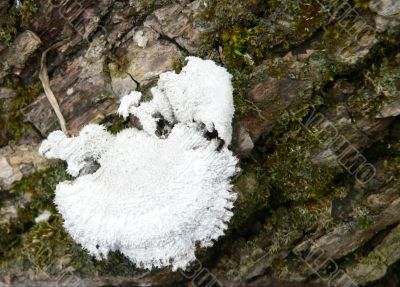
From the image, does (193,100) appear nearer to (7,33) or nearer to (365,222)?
(7,33)

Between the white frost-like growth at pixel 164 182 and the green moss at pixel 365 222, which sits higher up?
the white frost-like growth at pixel 164 182

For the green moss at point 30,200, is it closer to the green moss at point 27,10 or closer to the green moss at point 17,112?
the green moss at point 17,112

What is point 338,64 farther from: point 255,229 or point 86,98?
point 86,98

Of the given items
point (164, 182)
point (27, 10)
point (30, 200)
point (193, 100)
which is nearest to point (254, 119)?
point (193, 100)

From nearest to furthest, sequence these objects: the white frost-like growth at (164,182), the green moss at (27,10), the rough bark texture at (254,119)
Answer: the white frost-like growth at (164,182)
the rough bark texture at (254,119)
the green moss at (27,10)

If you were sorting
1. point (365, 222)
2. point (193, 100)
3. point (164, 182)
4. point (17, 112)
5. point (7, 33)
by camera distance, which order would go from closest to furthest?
point (164, 182), point (193, 100), point (7, 33), point (365, 222), point (17, 112)

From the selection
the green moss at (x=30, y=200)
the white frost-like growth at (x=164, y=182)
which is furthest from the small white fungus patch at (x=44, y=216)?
the white frost-like growth at (x=164, y=182)

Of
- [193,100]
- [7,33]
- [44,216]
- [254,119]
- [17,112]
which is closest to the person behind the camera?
[193,100]

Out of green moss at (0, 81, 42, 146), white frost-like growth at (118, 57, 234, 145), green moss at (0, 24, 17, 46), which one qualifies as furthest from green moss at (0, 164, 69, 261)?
green moss at (0, 24, 17, 46)
